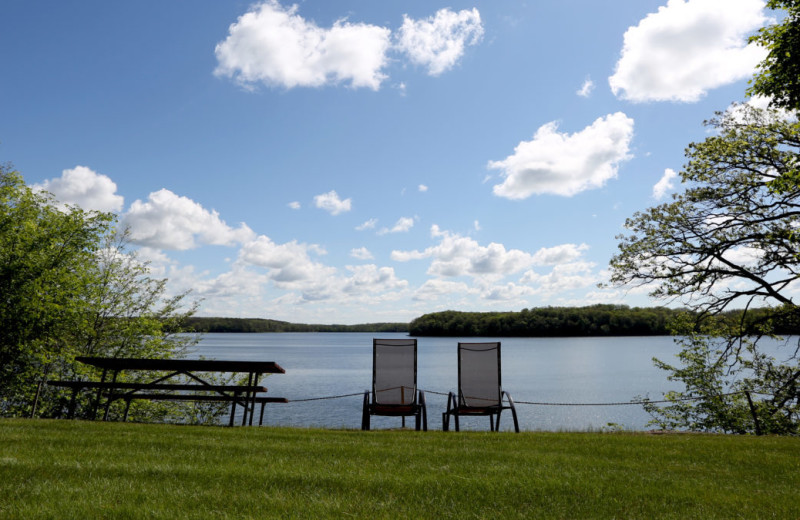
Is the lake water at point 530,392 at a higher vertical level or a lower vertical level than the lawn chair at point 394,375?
lower

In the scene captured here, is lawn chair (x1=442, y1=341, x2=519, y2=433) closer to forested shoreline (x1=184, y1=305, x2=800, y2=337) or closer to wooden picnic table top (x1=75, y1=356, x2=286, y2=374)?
wooden picnic table top (x1=75, y1=356, x2=286, y2=374)

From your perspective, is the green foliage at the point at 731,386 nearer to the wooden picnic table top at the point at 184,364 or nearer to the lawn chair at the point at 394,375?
the lawn chair at the point at 394,375

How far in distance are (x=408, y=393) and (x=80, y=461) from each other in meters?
6.49

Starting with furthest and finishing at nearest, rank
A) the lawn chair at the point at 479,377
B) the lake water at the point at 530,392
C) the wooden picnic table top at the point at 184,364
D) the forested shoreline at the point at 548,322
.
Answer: the forested shoreline at the point at 548,322 → the lake water at the point at 530,392 → the lawn chair at the point at 479,377 → the wooden picnic table top at the point at 184,364

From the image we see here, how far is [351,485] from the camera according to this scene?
4.24 m

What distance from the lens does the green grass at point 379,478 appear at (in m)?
3.65

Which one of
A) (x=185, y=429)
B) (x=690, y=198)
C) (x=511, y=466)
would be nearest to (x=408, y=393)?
(x=185, y=429)

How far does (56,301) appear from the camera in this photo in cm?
1195

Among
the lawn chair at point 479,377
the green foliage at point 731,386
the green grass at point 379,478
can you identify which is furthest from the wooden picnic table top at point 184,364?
the green foliage at point 731,386

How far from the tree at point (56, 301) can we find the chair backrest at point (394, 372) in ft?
23.4

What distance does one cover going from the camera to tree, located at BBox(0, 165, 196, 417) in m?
11.4

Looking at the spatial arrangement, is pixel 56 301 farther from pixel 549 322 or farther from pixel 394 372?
pixel 549 322

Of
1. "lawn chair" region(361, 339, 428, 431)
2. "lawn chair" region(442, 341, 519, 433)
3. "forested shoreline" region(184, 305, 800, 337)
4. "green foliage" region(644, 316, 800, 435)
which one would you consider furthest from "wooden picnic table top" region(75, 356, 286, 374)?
"forested shoreline" region(184, 305, 800, 337)

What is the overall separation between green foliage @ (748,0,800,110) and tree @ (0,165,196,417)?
15723 mm
